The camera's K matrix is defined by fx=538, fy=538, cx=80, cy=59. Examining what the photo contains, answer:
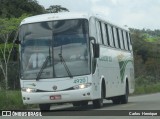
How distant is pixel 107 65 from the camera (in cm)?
2366

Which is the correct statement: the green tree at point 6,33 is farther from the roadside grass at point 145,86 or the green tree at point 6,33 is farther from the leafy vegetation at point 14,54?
the roadside grass at point 145,86

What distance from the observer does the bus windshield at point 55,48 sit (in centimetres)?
1988

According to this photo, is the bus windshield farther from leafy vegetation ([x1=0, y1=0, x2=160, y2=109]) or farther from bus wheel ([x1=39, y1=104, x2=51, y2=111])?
leafy vegetation ([x1=0, y1=0, x2=160, y2=109])

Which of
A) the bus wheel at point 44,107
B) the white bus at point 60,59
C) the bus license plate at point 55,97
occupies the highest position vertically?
the white bus at point 60,59

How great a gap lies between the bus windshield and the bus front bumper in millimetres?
645

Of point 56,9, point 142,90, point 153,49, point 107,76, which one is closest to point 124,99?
point 107,76

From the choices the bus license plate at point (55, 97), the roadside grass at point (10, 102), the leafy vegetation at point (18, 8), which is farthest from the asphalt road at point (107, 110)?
the leafy vegetation at point (18, 8)

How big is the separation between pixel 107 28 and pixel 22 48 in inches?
200

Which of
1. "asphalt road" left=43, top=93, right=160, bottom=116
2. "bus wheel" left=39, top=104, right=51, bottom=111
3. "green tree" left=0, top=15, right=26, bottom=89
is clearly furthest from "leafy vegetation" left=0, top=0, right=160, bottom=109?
"bus wheel" left=39, top=104, right=51, bottom=111

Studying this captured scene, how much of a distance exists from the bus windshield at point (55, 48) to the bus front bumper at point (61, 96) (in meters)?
0.65

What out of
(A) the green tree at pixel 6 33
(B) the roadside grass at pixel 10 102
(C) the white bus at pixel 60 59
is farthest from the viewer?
(A) the green tree at pixel 6 33

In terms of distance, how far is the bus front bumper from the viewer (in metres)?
19.5

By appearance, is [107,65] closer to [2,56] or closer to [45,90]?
[45,90]

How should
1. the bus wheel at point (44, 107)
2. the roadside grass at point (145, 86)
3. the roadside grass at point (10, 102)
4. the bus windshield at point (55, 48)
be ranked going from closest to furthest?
the bus windshield at point (55, 48) < the bus wheel at point (44, 107) < the roadside grass at point (10, 102) < the roadside grass at point (145, 86)
